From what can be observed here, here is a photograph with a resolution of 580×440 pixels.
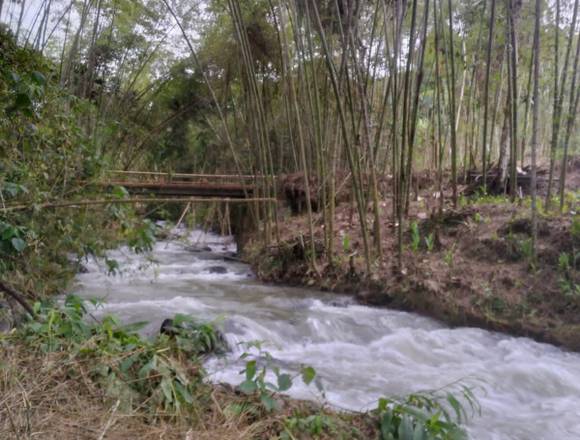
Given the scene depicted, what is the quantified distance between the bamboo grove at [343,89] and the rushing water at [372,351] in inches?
35.3

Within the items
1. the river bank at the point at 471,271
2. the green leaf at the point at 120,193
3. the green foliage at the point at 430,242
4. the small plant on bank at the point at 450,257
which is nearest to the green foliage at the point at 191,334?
the green leaf at the point at 120,193

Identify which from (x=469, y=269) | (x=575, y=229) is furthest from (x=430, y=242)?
(x=575, y=229)

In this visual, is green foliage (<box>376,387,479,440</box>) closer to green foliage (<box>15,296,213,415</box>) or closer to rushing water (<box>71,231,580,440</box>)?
rushing water (<box>71,231,580,440</box>)

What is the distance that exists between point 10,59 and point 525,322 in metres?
4.02

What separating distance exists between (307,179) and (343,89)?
129 cm

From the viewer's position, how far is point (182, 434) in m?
1.77

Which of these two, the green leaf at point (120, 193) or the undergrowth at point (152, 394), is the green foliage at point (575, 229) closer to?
the undergrowth at point (152, 394)

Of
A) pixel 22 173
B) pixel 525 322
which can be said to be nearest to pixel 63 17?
pixel 22 173

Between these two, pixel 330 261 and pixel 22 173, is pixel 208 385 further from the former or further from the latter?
pixel 330 261

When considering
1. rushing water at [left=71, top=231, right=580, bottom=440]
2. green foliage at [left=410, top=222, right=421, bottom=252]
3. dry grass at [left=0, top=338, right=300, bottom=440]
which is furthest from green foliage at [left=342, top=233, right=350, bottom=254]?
dry grass at [left=0, top=338, right=300, bottom=440]

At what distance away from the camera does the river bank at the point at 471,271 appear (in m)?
4.10

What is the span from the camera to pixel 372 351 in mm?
3762

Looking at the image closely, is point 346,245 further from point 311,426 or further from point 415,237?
point 311,426

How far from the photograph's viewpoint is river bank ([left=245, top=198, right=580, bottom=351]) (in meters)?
4.10
